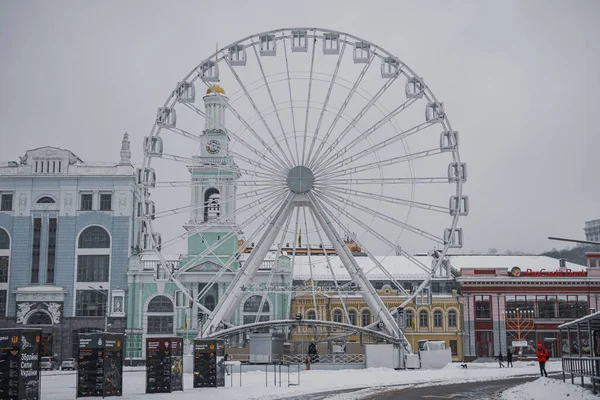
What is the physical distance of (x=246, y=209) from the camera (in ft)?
181

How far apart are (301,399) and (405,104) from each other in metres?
26.5

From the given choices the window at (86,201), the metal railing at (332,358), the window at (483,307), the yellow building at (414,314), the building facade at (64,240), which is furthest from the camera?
the window at (86,201)

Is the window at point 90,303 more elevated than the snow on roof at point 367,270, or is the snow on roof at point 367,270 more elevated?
the snow on roof at point 367,270

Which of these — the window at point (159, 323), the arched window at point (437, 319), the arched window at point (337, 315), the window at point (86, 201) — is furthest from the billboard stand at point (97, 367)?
the arched window at point (437, 319)

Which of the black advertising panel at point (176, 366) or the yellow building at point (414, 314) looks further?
the yellow building at point (414, 314)

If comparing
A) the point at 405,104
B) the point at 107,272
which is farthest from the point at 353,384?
the point at 107,272

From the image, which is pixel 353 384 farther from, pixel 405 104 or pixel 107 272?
pixel 107 272

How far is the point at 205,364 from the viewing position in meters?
39.9

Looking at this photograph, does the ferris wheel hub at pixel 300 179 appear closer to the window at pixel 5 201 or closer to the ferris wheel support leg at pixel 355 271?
the ferris wheel support leg at pixel 355 271

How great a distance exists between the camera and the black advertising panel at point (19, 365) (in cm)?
2973

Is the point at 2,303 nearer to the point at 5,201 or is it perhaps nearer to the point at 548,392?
the point at 5,201

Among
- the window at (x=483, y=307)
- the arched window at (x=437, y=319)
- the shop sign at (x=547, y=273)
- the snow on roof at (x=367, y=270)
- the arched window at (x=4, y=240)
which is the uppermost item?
the arched window at (x=4, y=240)

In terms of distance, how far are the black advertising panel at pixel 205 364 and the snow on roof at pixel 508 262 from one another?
195 feet

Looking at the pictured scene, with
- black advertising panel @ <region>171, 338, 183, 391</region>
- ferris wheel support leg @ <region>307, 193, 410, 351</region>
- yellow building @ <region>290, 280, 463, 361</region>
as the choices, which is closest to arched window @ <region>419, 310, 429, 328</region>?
yellow building @ <region>290, 280, 463, 361</region>
